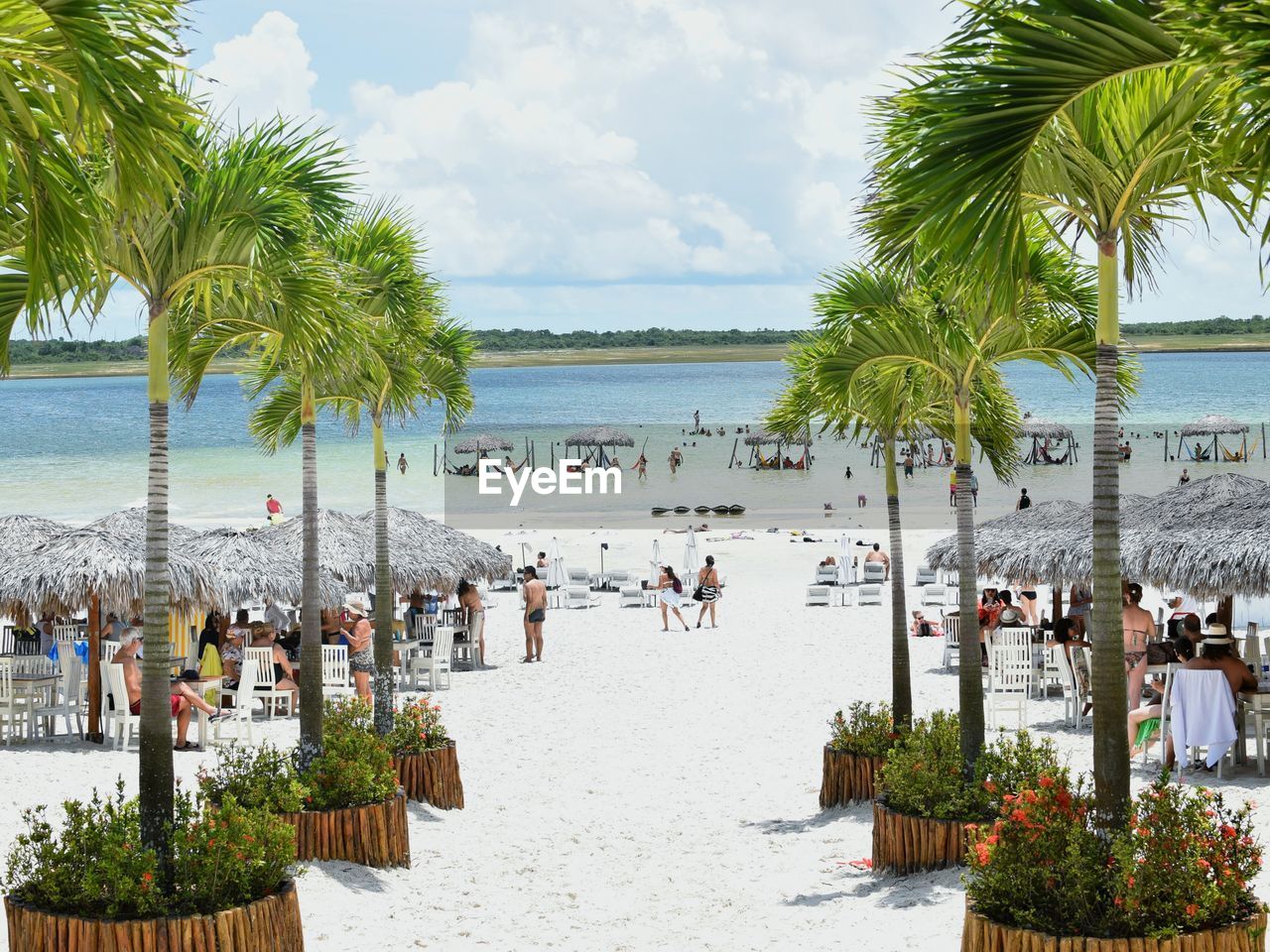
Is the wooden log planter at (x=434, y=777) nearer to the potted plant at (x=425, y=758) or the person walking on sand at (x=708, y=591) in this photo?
the potted plant at (x=425, y=758)

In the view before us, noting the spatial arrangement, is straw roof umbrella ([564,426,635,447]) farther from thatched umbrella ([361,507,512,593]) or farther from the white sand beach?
thatched umbrella ([361,507,512,593])

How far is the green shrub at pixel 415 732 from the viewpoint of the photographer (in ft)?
34.9

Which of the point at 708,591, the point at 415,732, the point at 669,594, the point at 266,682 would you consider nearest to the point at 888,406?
the point at 415,732

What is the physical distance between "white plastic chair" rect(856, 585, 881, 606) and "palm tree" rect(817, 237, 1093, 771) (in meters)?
14.5

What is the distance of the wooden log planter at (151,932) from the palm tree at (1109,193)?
3.57 metres

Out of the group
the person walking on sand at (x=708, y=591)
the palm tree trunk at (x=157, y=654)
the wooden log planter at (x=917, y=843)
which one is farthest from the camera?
the person walking on sand at (x=708, y=591)

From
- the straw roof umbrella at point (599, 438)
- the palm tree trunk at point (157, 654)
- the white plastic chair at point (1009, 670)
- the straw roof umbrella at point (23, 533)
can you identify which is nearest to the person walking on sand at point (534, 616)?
the straw roof umbrella at point (23, 533)

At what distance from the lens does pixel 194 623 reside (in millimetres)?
18234

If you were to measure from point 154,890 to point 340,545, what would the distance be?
491 inches

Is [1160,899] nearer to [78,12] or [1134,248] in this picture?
[1134,248]

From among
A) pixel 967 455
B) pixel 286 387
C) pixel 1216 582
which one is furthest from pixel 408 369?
pixel 1216 582

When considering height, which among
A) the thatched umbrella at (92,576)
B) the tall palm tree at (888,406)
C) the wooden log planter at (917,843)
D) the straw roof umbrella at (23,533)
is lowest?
the wooden log planter at (917,843)

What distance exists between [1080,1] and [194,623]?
1606cm

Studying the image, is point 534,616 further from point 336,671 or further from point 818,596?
point 818,596
